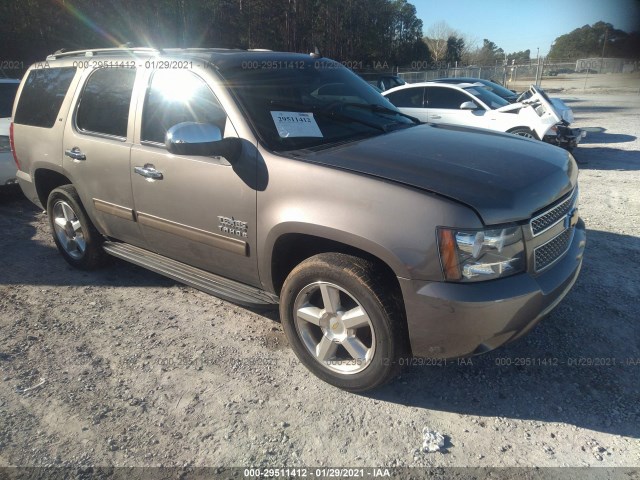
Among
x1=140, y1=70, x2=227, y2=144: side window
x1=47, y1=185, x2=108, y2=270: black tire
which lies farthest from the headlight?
x1=47, y1=185, x2=108, y2=270: black tire

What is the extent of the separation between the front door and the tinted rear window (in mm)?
5278

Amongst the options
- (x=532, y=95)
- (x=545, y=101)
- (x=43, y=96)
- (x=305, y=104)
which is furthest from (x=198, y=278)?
(x=532, y=95)

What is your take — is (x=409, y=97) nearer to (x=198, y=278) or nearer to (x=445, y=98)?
(x=445, y=98)

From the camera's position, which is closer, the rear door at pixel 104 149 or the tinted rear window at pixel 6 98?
the rear door at pixel 104 149

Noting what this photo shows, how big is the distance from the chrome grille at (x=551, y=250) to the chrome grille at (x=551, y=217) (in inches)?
3.6

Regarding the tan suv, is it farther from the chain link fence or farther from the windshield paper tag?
the chain link fence

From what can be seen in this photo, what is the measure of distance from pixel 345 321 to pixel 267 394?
2.17ft

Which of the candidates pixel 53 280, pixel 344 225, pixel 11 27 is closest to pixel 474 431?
pixel 344 225

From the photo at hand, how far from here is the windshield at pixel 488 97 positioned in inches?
365

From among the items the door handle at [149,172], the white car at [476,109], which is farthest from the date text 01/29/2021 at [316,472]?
the white car at [476,109]

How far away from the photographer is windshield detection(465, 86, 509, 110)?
9269 millimetres

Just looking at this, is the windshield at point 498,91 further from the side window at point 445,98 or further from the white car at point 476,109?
the side window at point 445,98

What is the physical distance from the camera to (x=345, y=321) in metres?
2.63

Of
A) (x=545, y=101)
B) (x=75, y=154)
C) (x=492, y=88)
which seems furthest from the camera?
(x=492, y=88)
